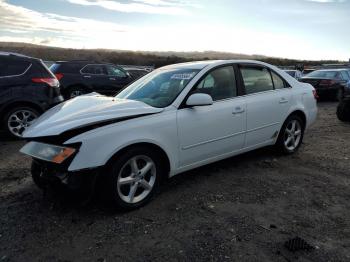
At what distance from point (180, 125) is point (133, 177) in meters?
0.83

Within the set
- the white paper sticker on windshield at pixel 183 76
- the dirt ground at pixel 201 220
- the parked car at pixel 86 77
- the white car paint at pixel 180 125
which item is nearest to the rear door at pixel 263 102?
the white car paint at pixel 180 125

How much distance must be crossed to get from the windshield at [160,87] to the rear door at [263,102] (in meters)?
0.98

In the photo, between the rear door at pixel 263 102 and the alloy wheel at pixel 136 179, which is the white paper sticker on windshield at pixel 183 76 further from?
the alloy wheel at pixel 136 179

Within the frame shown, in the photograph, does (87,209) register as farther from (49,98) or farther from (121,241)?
(49,98)

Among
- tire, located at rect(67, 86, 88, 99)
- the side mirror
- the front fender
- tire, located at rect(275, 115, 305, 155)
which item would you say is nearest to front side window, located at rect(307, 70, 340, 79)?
tire, located at rect(67, 86, 88, 99)

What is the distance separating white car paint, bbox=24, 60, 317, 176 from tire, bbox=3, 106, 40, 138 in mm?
3142

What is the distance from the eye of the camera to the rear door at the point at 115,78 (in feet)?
Result: 47.4

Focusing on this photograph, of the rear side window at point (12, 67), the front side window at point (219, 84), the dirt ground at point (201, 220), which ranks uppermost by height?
the rear side window at point (12, 67)

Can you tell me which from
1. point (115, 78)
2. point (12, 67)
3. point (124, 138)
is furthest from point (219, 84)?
point (115, 78)

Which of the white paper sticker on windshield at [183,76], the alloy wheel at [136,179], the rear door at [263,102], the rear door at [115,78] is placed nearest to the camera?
the alloy wheel at [136,179]

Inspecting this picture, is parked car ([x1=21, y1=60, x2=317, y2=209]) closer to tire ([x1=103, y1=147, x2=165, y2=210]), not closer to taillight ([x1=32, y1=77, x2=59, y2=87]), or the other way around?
tire ([x1=103, y1=147, x2=165, y2=210])

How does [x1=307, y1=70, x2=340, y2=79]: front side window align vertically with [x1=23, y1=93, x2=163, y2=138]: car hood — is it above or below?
below

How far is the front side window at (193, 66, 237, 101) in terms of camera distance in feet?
15.5

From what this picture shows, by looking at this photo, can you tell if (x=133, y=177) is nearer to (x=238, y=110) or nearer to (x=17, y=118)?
(x=238, y=110)
